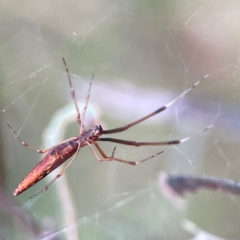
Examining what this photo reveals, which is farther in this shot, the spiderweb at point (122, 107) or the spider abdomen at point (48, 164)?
the spiderweb at point (122, 107)

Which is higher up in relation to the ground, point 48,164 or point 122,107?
point 122,107

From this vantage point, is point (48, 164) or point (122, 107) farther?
point (122, 107)

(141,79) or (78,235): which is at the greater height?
(141,79)

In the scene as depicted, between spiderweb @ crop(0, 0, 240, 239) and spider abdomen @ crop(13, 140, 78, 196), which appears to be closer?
spider abdomen @ crop(13, 140, 78, 196)

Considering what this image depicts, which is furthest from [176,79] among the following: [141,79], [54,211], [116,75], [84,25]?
[54,211]

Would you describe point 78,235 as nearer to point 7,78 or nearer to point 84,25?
point 7,78

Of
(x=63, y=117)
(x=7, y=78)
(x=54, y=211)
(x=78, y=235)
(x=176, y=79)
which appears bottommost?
(x=78, y=235)

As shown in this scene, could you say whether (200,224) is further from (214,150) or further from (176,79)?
(176,79)

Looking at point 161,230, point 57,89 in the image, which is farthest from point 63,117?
point 161,230
